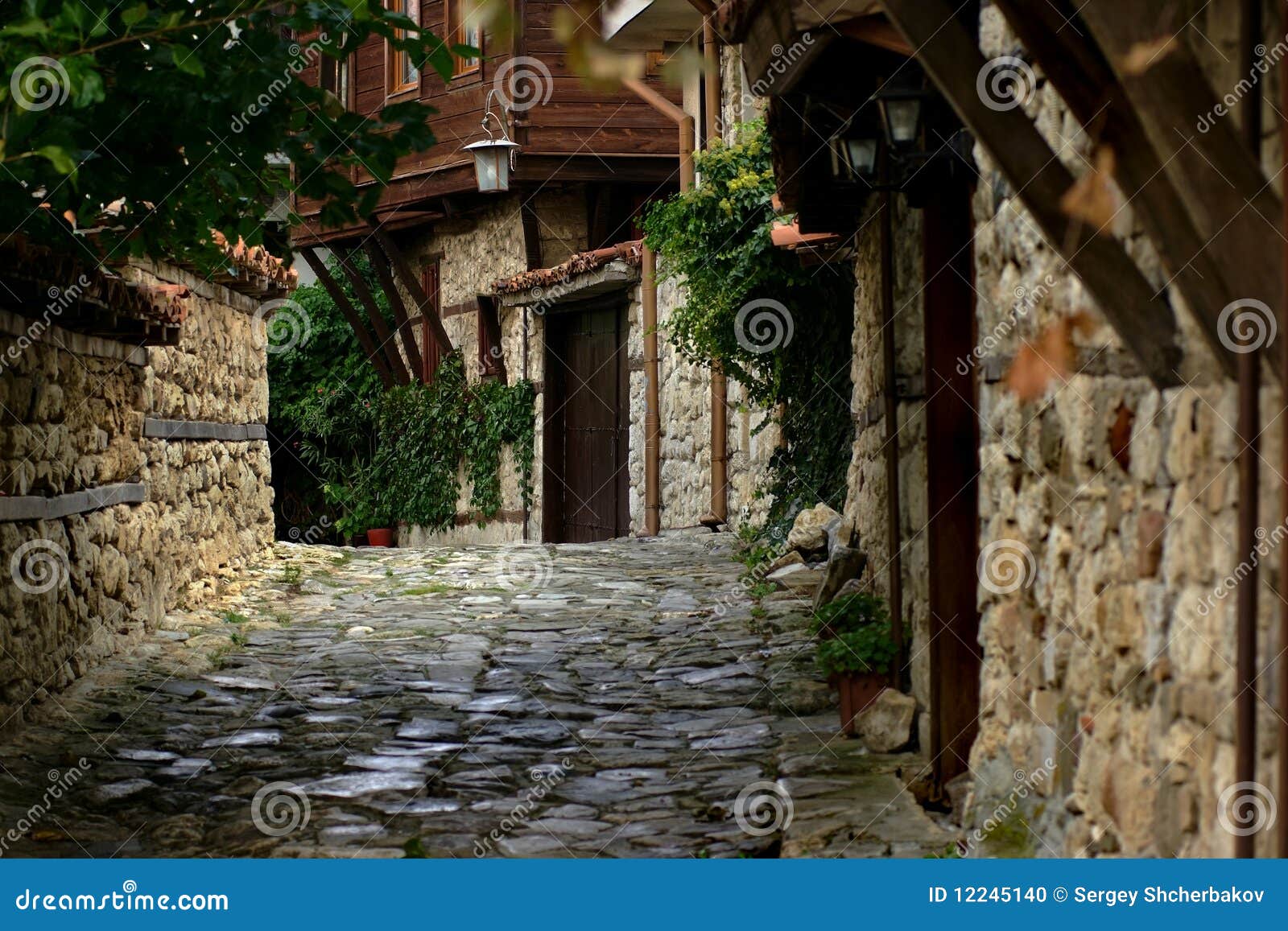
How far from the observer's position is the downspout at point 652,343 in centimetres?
1309

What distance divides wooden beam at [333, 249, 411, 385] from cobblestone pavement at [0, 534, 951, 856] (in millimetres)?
9017

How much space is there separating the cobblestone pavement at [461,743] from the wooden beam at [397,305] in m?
8.79

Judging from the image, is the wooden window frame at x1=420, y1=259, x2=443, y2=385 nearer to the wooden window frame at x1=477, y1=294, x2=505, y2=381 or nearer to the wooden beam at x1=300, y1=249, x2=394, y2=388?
the wooden beam at x1=300, y1=249, x2=394, y2=388

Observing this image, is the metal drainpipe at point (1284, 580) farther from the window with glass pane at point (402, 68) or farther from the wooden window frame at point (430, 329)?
the wooden window frame at point (430, 329)

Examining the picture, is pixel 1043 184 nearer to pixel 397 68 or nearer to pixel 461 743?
pixel 461 743

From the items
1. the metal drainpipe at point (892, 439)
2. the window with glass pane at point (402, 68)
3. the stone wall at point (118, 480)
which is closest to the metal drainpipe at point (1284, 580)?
the metal drainpipe at point (892, 439)

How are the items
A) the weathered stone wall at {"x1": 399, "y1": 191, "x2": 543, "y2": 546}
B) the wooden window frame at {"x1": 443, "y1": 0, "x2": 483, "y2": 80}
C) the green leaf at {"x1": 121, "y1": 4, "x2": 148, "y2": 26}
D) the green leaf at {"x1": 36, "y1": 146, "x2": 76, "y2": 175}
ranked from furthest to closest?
the weathered stone wall at {"x1": 399, "y1": 191, "x2": 543, "y2": 546} → the wooden window frame at {"x1": 443, "y1": 0, "x2": 483, "y2": 80} → the green leaf at {"x1": 121, "y1": 4, "x2": 148, "y2": 26} → the green leaf at {"x1": 36, "y1": 146, "x2": 76, "y2": 175}

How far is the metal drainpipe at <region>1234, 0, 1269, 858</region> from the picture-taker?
2227mm

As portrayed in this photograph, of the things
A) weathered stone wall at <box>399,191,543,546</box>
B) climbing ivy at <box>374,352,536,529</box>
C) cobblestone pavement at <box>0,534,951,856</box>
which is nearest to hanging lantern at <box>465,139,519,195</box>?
weathered stone wall at <box>399,191,543,546</box>

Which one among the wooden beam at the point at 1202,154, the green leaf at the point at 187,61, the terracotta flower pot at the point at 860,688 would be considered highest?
the green leaf at the point at 187,61

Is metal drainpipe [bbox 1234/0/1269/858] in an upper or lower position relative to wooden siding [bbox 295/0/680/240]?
lower

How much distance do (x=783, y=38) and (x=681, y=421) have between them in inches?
337

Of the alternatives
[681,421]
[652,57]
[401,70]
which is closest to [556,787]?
[681,421]

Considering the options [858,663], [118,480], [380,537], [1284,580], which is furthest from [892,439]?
[380,537]
